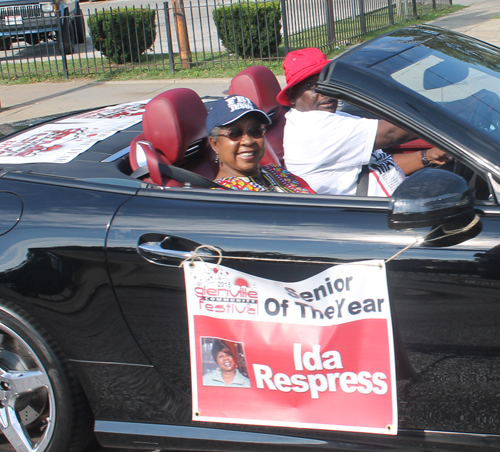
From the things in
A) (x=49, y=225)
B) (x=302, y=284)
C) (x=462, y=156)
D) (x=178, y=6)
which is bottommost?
(x=302, y=284)

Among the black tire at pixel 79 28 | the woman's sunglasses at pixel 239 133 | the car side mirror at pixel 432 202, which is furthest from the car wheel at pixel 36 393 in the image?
the black tire at pixel 79 28

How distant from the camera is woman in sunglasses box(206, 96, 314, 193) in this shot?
253 centimetres

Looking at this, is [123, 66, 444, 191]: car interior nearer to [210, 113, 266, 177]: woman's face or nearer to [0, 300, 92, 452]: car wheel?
[210, 113, 266, 177]: woman's face

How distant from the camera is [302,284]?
5.90 feet

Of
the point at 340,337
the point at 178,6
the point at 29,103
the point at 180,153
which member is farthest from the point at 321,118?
the point at 178,6

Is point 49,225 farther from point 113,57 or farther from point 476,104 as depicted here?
point 113,57

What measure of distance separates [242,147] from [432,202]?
3.59ft

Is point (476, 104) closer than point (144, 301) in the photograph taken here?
No

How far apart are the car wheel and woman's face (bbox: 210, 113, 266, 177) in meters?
1.02

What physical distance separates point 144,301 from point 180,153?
2.74ft

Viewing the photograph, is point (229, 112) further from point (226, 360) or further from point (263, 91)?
point (226, 360)

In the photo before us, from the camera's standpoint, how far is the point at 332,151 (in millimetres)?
2652

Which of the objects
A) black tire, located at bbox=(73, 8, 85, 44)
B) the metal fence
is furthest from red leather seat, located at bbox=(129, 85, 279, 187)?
black tire, located at bbox=(73, 8, 85, 44)

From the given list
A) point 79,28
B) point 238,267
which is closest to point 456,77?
point 238,267
